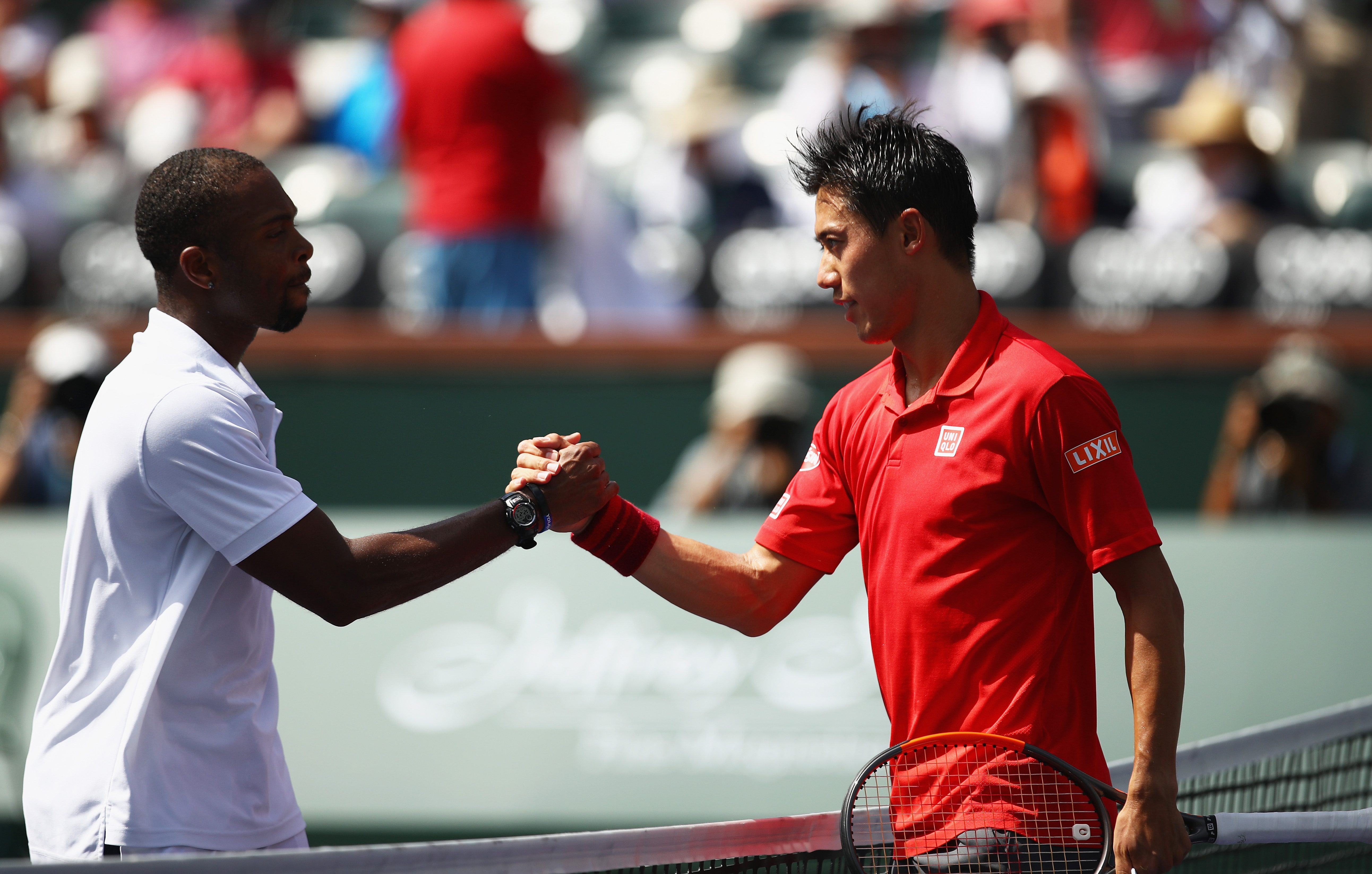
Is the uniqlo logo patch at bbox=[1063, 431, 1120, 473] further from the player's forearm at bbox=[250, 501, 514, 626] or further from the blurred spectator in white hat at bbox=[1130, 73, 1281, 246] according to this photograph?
the blurred spectator in white hat at bbox=[1130, 73, 1281, 246]

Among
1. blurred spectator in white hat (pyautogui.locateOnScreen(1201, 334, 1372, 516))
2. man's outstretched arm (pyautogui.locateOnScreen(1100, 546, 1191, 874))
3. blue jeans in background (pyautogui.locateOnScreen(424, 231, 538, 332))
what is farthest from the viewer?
blue jeans in background (pyautogui.locateOnScreen(424, 231, 538, 332))

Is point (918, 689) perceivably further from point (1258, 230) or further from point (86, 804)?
point (1258, 230)

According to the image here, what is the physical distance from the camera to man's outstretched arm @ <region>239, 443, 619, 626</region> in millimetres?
2520

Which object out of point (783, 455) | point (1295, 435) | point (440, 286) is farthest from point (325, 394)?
point (1295, 435)

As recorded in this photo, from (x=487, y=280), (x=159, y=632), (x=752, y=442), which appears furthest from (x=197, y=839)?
(x=487, y=280)

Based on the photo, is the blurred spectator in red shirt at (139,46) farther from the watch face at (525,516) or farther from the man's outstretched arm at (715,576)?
the watch face at (525,516)

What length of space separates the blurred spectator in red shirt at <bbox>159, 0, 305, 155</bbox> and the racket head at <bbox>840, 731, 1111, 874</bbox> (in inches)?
306

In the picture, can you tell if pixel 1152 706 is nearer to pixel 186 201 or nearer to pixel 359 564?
pixel 359 564

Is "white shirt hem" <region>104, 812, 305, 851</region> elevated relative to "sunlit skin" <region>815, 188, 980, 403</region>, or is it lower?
lower

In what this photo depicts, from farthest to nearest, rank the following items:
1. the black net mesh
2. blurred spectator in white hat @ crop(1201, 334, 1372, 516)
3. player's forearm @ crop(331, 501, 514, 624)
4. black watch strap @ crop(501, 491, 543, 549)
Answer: blurred spectator in white hat @ crop(1201, 334, 1372, 516)
the black net mesh
black watch strap @ crop(501, 491, 543, 549)
player's forearm @ crop(331, 501, 514, 624)

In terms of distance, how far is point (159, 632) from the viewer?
8.04 ft

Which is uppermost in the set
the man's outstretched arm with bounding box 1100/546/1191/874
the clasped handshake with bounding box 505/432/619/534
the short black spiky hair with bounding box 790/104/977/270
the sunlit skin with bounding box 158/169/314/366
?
the short black spiky hair with bounding box 790/104/977/270

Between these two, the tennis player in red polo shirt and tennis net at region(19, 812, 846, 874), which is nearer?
tennis net at region(19, 812, 846, 874)

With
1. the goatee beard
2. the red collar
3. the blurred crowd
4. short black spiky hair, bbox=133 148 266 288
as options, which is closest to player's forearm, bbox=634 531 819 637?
the red collar
